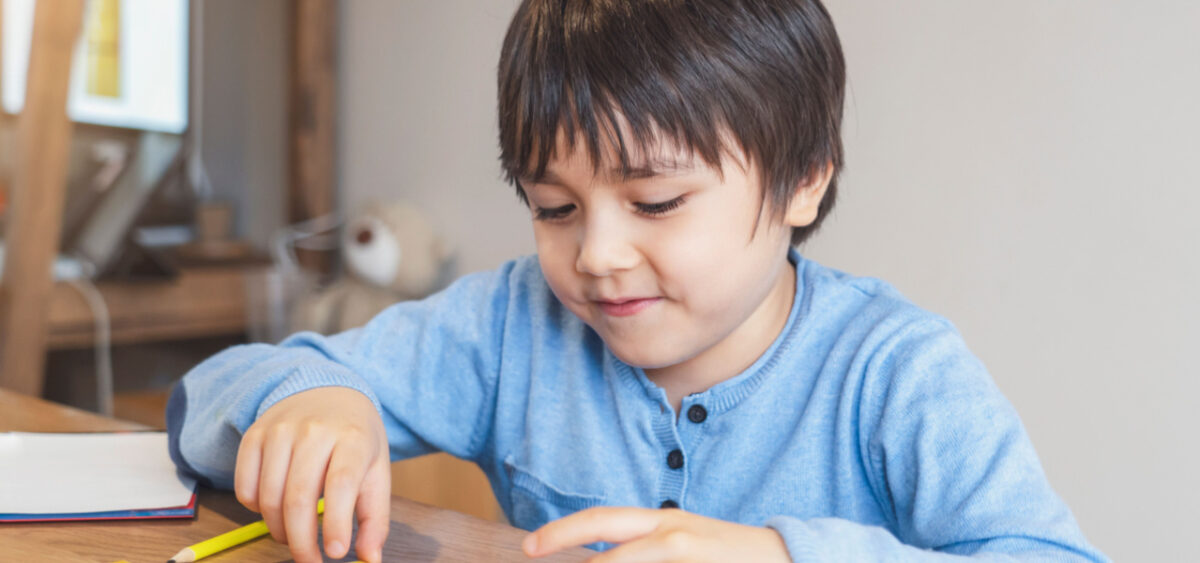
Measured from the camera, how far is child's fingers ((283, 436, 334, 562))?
578 mm

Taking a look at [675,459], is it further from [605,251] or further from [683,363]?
[605,251]

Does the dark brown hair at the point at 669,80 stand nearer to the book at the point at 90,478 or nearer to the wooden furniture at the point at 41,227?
the book at the point at 90,478

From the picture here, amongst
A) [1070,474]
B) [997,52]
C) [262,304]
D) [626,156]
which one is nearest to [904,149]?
[997,52]

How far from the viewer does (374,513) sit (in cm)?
60

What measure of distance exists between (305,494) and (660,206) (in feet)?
0.94

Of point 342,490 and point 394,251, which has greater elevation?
point 342,490

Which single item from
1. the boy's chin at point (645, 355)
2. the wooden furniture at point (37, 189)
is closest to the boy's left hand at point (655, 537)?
the boy's chin at point (645, 355)

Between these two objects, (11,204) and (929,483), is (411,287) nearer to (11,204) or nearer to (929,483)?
(11,204)

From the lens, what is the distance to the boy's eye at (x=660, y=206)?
69cm

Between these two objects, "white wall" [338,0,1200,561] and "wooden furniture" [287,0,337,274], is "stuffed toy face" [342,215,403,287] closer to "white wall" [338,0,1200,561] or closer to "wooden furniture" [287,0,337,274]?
"wooden furniture" [287,0,337,274]

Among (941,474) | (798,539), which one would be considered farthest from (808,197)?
(798,539)

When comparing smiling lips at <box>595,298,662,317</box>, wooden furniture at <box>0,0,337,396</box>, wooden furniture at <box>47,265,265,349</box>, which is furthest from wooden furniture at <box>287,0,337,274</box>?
smiling lips at <box>595,298,662,317</box>

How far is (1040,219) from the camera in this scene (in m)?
1.43

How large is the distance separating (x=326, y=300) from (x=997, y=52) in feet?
4.76
